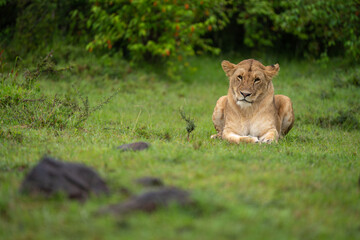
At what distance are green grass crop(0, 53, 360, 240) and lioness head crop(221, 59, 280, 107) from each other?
85 centimetres

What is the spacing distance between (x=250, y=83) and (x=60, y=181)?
4.18 meters

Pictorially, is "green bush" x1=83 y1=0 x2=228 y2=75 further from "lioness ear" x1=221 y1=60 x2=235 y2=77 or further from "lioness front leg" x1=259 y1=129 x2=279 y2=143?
"lioness front leg" x1=259 y1=129 x2=279 y2=143

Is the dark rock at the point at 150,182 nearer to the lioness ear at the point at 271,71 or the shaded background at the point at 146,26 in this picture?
the lioness ear at the point at 271,71

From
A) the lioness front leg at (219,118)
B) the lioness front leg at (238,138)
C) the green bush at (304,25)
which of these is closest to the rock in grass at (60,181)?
the lioness front leg at (238,138)

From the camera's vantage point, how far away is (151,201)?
11.8ft

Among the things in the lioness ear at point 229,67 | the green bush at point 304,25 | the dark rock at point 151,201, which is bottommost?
the green bush at point 304,25

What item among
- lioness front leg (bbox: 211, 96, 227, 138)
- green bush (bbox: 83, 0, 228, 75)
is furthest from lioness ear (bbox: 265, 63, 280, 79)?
green bush (bbox: 83, 0, 228, 75)

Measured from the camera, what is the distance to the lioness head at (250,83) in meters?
7.26

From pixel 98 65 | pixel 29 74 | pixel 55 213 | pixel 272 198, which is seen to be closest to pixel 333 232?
pixel 272 198

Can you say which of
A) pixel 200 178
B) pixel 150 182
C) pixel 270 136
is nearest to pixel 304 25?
pixel 270 136

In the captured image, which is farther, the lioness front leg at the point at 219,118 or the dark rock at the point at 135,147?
the lioness front leg at the point at 219,118

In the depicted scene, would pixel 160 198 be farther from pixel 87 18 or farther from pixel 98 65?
pixel 87 18

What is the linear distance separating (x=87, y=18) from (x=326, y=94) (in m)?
7.74

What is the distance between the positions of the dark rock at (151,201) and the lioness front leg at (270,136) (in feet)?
11.7
